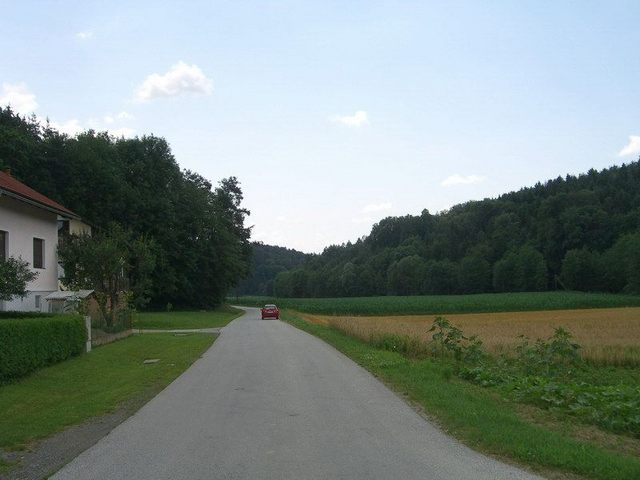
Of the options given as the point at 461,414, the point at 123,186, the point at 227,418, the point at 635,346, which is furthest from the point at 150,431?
the point at 123,186

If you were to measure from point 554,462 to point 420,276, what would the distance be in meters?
135

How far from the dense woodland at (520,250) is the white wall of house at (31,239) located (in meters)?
82.9

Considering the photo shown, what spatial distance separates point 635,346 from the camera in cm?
2266

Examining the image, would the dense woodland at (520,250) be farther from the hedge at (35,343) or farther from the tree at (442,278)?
the hedge at (35,343)

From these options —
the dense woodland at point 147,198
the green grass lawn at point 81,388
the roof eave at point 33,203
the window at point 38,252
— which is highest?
the dense woodland at point 147,198

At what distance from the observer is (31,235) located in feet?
95.7

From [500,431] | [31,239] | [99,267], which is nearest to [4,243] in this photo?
[31,239]

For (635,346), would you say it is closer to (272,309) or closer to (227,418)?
(227,418)

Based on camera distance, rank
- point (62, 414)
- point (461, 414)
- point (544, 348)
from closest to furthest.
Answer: point (461, 414) → point (62, 414) → point (544, 348)

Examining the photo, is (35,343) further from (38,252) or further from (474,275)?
(474,275)

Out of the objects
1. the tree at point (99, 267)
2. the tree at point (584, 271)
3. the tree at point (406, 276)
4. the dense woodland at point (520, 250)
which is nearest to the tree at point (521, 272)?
the dense woodland at point (520, 250)

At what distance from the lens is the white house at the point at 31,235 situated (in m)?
26.3

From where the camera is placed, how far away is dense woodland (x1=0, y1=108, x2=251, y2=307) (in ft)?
159

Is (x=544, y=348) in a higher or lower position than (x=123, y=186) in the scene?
lower
